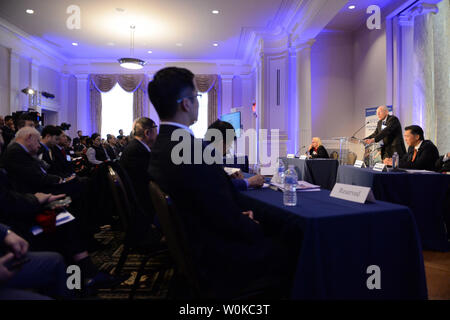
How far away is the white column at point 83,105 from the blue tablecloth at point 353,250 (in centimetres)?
1034

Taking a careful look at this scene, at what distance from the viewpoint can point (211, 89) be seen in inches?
403

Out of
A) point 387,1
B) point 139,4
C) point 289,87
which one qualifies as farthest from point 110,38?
point 387,1

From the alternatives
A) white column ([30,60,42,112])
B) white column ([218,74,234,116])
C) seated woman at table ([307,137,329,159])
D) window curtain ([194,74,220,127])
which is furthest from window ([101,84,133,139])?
seated woman at table ([307,137,329,159])

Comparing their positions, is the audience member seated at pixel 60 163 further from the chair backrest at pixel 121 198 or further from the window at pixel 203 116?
the window at pixel 203 116

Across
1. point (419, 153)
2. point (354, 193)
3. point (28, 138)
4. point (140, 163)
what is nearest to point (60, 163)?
point (28, 138)

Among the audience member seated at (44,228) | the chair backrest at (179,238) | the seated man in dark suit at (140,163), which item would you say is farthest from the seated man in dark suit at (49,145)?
the chair backrest at (179,238)

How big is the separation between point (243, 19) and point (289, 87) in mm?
2033

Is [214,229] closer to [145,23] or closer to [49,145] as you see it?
[49,145]

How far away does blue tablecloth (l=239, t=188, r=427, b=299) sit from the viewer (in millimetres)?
1093

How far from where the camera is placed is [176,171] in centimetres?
109

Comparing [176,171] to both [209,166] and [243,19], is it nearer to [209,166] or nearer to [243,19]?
[209,166]

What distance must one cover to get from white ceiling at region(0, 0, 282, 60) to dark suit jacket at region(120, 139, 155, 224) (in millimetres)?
4782

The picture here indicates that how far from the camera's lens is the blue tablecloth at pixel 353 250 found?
109 centimetres

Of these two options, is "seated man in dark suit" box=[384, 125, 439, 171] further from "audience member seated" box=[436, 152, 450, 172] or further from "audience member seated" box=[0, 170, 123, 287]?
"audience member seated" box=[0, 170, 123, 287]
